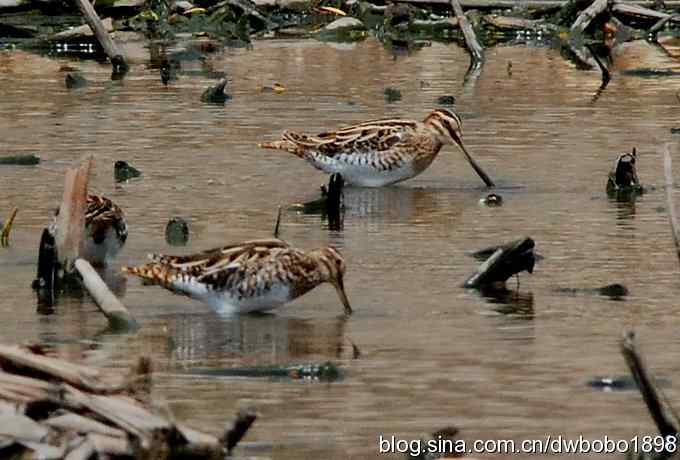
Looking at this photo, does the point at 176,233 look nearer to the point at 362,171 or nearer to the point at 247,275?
the point at 247,275

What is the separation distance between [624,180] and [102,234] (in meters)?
4.86

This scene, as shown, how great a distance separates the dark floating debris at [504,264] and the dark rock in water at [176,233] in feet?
7.24

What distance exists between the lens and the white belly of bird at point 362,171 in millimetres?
16891

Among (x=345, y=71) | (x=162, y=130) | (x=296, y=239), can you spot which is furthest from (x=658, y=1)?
(x=296, y=239)

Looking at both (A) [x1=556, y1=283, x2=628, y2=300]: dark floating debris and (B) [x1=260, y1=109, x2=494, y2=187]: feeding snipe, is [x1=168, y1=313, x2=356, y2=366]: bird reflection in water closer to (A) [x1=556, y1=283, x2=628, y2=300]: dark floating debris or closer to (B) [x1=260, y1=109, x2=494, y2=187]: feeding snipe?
(A) [x1=556, y1=283, x2=628, y2=300]: dark floating debris

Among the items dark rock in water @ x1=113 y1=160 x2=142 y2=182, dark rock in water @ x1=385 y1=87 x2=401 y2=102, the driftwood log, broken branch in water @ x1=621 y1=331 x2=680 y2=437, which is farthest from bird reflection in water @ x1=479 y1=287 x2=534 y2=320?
dark rock in water @ x1=385 y1=87 x2=401 y2=102

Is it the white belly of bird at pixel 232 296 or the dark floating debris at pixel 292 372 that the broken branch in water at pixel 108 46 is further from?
the dark floating debris at pixel 292 372

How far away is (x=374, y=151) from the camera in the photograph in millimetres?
16953

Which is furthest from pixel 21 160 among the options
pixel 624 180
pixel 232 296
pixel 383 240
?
pixel 232 296

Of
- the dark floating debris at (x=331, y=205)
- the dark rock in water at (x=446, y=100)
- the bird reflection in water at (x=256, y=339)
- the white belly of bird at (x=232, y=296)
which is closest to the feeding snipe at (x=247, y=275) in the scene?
the white belly of bird at (x=232, y=296)

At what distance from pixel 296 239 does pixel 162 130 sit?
5.93 m

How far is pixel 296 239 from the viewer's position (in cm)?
1434

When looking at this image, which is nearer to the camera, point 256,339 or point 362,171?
point 256,339

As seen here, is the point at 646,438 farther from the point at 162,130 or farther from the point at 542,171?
the point at 162,130
